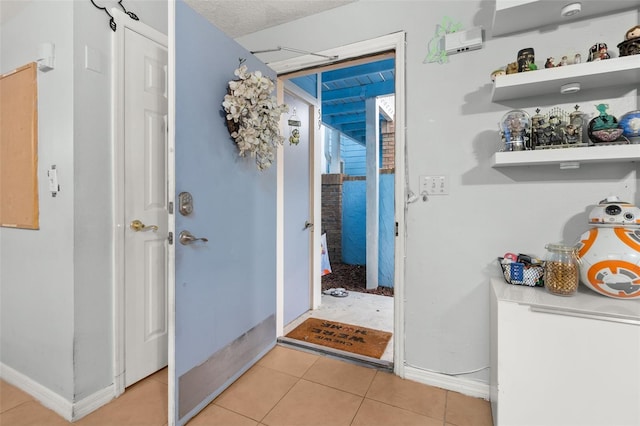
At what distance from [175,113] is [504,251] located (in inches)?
76.0

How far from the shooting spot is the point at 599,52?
1396 mm

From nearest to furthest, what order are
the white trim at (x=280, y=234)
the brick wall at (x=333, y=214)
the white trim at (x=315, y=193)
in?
1. the white trim at (x=280, y=234)
2. the white trim at (x=315, y=193)
3. the brick wall at (x=333, y=214)

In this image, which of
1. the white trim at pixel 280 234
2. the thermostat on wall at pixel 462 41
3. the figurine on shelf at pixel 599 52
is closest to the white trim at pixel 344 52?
the white trim at pixel 280 234

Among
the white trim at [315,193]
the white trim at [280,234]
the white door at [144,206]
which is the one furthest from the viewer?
the white trim at [315,193]

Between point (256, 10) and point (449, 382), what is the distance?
9.35 ft

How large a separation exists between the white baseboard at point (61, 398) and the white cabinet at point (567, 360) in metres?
2.09

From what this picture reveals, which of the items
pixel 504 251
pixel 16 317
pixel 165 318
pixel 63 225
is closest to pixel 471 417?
pixel 504 251

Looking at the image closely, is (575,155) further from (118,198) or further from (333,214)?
(333,214)

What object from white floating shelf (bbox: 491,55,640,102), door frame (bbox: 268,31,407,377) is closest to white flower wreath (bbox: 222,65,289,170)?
door frame (bbox: 268,31,407,377)

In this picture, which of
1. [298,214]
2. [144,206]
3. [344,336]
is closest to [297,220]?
[298,214]

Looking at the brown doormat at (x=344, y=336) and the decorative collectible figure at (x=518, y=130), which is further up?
the decorative collectible figure at (x=518, y=130)

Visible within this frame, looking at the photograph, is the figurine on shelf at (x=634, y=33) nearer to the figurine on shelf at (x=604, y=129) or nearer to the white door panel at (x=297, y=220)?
the figurine on shelf at (x=604, y=129)

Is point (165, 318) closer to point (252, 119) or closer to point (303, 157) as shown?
point (252, 119)

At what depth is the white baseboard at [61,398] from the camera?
1.61 m
